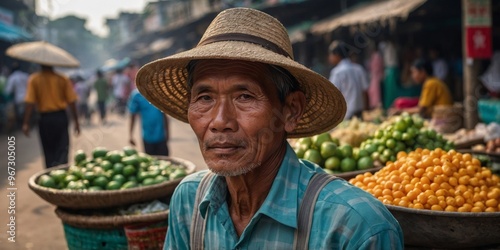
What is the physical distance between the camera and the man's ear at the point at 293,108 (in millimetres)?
1801

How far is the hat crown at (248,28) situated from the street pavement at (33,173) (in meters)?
2.96

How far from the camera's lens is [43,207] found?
656cm

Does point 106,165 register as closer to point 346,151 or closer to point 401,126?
point 346,151

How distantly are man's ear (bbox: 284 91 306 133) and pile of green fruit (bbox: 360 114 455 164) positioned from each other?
223 cm

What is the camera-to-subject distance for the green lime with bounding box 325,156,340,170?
3.85 metres

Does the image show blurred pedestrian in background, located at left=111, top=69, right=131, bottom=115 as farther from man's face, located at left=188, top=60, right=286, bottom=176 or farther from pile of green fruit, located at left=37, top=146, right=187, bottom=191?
man's face, located at left=188, top=60, right=286, bottom=176

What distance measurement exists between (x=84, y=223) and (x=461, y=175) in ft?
8.52

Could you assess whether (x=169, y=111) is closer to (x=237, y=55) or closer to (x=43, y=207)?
(x=237, y=55)

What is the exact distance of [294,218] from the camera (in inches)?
60.5

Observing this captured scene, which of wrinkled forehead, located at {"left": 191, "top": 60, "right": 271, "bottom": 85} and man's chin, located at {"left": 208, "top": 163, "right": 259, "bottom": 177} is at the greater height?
wrinkled forehead, located at {"left": 191, "top": 60, "right": 271, "bottom": 85}

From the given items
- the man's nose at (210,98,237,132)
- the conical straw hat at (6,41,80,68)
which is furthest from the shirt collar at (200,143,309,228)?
the conical straw hat at (6,41,80,68)

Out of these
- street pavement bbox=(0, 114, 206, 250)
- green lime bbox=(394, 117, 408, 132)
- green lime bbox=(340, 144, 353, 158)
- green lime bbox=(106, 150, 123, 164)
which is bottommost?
street pavement bbox=(0, 114, 206, 250)

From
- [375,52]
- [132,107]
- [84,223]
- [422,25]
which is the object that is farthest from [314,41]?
[84,223]

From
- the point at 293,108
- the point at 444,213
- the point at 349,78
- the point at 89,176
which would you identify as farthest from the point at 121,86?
the point at 293,108
